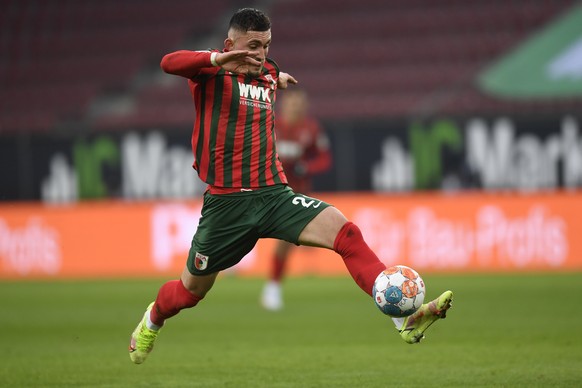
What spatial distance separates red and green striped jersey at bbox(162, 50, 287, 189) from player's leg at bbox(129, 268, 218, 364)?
2.01 feet

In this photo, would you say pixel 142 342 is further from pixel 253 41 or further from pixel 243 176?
pixel 253 41

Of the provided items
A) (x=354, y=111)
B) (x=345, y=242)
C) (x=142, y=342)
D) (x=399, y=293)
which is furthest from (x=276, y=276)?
(x=354, y=111)

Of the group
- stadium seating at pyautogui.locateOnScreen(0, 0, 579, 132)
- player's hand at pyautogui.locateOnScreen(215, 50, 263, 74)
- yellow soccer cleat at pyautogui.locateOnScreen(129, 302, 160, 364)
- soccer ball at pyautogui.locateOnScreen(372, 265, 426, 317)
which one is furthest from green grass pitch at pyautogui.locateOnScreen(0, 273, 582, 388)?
stadium seating at pyautogui.locateOnScreen(0, 0, 579, 132)

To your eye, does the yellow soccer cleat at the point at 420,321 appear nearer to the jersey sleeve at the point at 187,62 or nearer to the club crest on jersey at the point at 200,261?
the club crest on jersey at the point at 200,261

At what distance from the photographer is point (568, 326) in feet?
29.6

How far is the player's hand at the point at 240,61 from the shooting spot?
5656 mm

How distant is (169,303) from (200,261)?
434 mm

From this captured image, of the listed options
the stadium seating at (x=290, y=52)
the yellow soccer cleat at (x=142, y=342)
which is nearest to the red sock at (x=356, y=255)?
the yellow soccer cleat at (x=142, y=342)

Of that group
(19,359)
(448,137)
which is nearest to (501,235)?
(448,137)

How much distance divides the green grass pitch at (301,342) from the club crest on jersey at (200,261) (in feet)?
2.32

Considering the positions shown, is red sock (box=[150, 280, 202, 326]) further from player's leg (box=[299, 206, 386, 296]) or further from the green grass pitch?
player's leg (box=[299, 206, 386, 296])

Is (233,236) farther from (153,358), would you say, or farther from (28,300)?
(28,300)

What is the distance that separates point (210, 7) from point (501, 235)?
10.7 meters

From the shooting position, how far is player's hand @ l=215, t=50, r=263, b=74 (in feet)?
18.6
